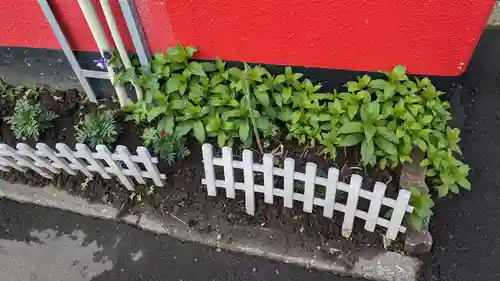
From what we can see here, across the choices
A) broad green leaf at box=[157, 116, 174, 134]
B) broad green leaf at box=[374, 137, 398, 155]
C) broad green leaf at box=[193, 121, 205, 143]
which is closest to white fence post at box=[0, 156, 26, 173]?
broad green leaf at box=[157, 116, 174, 134]

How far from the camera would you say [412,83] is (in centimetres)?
328

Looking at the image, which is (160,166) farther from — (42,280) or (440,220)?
(440,220)

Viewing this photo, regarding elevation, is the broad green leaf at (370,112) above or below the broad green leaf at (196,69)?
below

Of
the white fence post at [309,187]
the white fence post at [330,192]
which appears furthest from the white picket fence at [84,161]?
the white fence post at [330,192]

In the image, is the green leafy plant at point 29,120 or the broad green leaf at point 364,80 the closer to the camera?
the broad green leaf at point 364,80

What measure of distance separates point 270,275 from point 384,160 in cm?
114

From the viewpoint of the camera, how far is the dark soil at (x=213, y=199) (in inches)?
130

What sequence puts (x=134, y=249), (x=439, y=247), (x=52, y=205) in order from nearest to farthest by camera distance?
1. (x=439, y=247)
2. (x=134, y=249)
3. (x=52, y=205)

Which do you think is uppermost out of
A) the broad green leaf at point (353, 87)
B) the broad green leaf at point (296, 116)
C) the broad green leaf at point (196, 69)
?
the broad green leaf at point (196, 69)

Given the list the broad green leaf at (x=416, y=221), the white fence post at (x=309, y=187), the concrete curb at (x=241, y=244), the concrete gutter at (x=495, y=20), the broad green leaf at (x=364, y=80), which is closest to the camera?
the white fence post at (x=309, y=187)

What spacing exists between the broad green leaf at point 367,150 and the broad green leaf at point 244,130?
830 millimetres

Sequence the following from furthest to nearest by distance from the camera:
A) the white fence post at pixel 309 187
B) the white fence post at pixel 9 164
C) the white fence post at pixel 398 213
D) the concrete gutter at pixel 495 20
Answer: the concrete gutter at pixel 495 20 < the white fence post at pixel 9 164 < the white fence post at pixel 309 187 < the white fence post at pixel 398 213

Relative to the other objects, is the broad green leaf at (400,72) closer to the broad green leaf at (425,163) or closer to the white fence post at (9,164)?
the broad green leaf at (425,163)

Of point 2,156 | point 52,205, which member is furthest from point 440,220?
point 2,156
